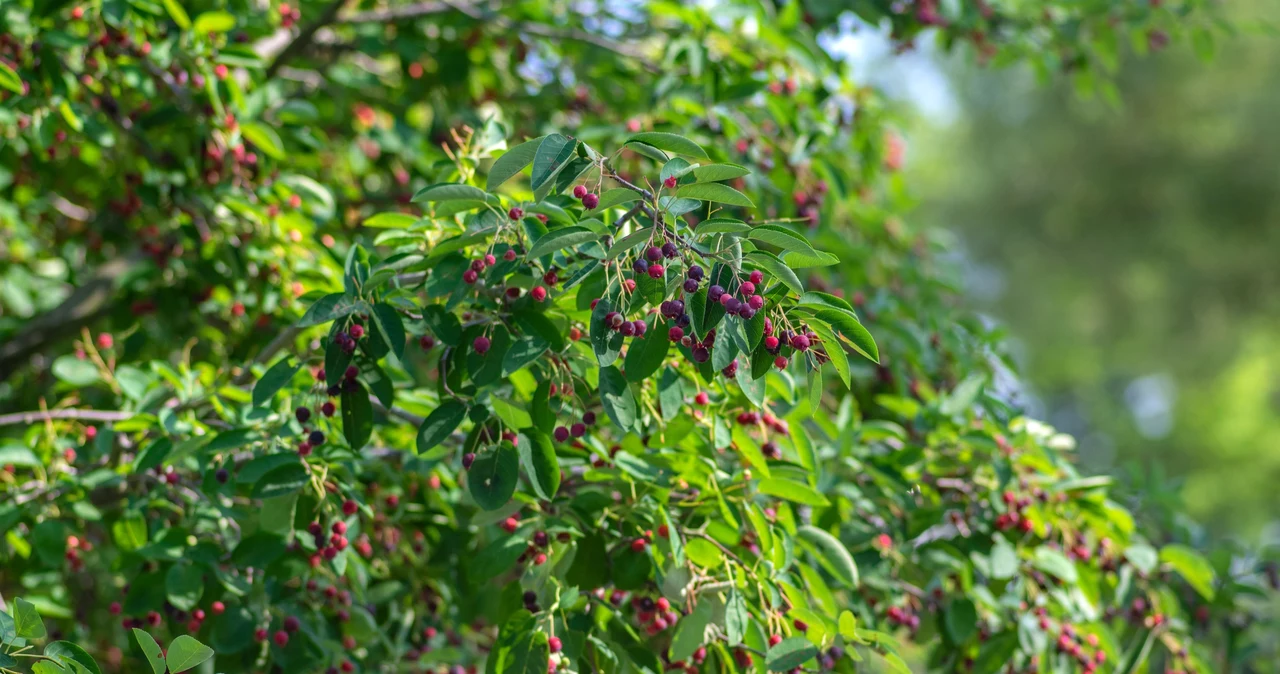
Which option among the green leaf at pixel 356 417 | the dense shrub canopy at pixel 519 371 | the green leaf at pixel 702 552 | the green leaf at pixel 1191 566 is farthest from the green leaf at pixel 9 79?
the green leaf at pixel 1191 566

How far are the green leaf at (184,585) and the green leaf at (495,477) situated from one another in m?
0.59

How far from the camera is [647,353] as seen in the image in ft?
5.01

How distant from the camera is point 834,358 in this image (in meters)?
1.44

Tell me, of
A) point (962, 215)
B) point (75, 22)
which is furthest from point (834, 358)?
point (962, 215)

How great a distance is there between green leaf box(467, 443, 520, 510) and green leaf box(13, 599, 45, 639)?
559 millimetres

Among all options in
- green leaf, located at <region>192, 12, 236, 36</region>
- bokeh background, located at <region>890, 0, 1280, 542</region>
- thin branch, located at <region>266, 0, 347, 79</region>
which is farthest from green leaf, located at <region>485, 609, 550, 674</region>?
bokeh background, located at <region>890, 0, 1280, 542</region>

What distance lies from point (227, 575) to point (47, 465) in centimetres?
50

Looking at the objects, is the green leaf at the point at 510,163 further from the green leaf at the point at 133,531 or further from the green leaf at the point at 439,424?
the green leaf at the point at 133,531

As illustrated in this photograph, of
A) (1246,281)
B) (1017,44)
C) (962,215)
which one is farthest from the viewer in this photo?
(962,215)

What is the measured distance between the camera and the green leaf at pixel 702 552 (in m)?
1.75

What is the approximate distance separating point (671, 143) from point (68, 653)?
3.24ft

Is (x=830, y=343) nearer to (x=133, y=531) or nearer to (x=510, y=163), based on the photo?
(x=510, y=163)

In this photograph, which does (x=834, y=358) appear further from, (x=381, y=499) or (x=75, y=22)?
(x=75, y=22)

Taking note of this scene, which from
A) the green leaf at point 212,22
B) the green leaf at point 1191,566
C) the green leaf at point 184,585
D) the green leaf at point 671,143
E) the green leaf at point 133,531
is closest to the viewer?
the green leaf at point 671,143
